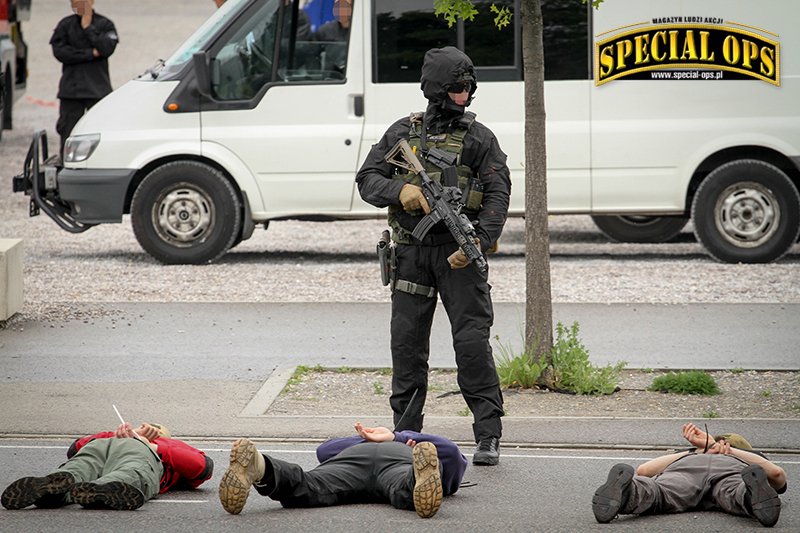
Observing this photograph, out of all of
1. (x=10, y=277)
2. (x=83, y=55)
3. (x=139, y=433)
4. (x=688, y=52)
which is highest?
(x=83, y=55)

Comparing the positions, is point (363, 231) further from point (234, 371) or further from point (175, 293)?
point (234, 371)

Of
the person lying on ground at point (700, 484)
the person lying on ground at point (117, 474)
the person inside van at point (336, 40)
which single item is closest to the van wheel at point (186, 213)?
the person inside van at point (336, 40)

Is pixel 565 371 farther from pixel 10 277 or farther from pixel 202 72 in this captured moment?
pixel 202 72

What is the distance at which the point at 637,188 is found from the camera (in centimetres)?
1327

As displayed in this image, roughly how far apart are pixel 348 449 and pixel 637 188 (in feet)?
24.3

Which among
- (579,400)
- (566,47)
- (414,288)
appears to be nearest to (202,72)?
(566,47)

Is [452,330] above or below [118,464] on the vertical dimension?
above

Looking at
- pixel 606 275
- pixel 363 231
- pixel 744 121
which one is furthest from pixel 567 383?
pixel 363 231

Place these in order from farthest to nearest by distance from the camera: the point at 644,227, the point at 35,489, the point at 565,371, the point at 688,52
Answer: the point at 644,227 → the point at 688,52 → the point at 565,371 → the point at 35,489

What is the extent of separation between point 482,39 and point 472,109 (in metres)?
0.62

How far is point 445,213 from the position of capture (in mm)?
6914

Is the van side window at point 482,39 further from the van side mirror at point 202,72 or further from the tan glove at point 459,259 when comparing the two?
the tan glove at point 459,259

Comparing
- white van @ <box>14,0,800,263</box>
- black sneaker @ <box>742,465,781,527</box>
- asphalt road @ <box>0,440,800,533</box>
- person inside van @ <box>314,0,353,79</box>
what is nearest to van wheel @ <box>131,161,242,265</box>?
white van @ <box>14,0,800,263</box>

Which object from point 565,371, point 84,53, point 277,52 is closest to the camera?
point 565,371
